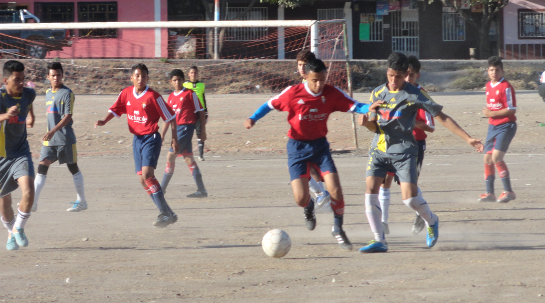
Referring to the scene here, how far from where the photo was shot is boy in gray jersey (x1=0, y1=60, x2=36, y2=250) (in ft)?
19.4

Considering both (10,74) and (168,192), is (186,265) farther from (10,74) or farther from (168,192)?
(168,192)

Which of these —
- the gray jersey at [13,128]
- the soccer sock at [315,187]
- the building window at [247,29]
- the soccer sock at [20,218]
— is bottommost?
the soccer sock at [20,218]

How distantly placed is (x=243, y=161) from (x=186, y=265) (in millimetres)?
7339

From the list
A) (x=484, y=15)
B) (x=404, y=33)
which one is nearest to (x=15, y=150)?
(x=484, y=15)

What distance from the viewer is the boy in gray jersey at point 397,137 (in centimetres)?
560

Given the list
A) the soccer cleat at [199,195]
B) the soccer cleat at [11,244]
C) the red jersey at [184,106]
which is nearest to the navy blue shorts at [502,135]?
the soccer cleat at [199,195]

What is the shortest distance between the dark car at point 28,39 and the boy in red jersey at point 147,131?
16.4 metres

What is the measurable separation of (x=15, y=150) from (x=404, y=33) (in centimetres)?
2859

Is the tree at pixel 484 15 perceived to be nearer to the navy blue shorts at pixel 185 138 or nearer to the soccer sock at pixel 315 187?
the navy blue shorts at pixel 185 138

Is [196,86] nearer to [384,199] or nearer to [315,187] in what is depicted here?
[315,187]

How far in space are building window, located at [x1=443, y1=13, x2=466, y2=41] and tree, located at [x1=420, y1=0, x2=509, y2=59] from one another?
106 cm

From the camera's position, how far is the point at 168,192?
9.39m

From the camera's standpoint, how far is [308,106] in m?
5.87

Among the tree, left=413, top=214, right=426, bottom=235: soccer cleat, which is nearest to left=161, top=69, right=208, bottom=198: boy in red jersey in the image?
left=413, top=214, right=426, bottom=235: soccer cleat
